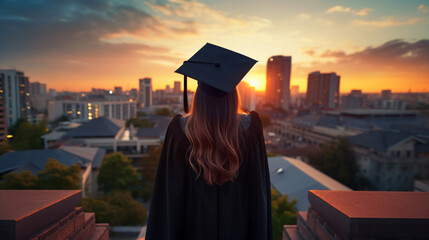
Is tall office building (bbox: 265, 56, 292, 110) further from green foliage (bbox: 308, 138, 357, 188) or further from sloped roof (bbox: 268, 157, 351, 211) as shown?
sloped roof (bbox: 268, 157, 351, 211)

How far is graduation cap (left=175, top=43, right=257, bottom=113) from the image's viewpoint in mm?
1354

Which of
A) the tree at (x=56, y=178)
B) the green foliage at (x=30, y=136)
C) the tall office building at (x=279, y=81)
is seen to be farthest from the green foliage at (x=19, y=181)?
the tall office building at (x=279, y=81)

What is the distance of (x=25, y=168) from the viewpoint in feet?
41.4

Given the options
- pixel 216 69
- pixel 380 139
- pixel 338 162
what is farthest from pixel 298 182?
pixel 380 139

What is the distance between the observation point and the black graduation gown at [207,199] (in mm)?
1333

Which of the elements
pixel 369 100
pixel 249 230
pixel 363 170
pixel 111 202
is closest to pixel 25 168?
pixel 111 202

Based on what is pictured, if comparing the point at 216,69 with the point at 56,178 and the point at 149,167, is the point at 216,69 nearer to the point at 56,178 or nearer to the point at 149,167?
the point at 56,178

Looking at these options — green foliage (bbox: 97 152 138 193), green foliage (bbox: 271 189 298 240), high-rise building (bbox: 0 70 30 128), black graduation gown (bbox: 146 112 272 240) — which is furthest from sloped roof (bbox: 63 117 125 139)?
black graduation gown (bbox: 146 112 272 240)

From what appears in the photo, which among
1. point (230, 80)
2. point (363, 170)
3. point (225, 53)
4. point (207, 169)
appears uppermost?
point (225, 53)

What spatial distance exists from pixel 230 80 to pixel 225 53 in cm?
26

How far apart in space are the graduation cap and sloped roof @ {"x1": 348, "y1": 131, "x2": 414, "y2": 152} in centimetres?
2632

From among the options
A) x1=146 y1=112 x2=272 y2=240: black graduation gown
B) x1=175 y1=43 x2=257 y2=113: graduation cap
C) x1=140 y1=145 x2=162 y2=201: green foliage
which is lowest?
x1=140 y1=145 x2=162 y2=201: green foliage

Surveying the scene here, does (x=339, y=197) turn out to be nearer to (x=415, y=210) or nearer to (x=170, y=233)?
(x=415, y=210)

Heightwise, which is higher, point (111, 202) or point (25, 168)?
point (25, 168)
